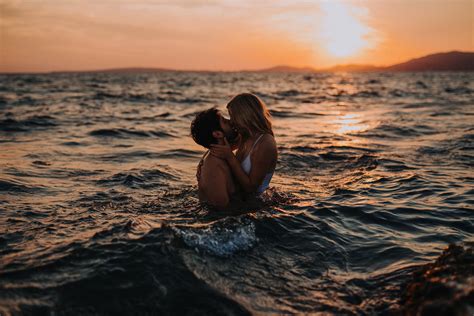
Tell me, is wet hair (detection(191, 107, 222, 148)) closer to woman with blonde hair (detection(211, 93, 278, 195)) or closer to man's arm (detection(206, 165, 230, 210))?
woman with blonde hair (detection(211, 93, 278, 195))

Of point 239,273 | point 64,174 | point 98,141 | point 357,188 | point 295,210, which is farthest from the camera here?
point 98,141

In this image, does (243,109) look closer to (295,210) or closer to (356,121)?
(295,210)

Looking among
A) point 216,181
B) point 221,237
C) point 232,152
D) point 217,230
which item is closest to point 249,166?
point 232,152

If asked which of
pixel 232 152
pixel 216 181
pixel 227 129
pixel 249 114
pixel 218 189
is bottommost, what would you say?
pixel 218 189

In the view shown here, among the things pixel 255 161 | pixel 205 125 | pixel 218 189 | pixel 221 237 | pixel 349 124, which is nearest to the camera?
pixel 221 237

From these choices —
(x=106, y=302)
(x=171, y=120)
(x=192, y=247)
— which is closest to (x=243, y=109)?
(x=192, y=247)

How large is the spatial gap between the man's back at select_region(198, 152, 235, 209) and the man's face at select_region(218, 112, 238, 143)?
37 centimetres

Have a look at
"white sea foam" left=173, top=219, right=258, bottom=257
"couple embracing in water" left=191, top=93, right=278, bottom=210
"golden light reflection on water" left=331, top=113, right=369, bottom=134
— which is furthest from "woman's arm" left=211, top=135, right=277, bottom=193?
"golden light reflection on water" left=331, top=113, right=369, bottom=134

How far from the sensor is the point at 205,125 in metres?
5.23

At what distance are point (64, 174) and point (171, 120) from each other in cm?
969

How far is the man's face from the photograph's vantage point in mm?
5410

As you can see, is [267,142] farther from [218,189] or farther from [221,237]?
[221,237]

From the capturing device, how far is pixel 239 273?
13.2 feet

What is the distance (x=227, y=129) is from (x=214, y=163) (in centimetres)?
48
